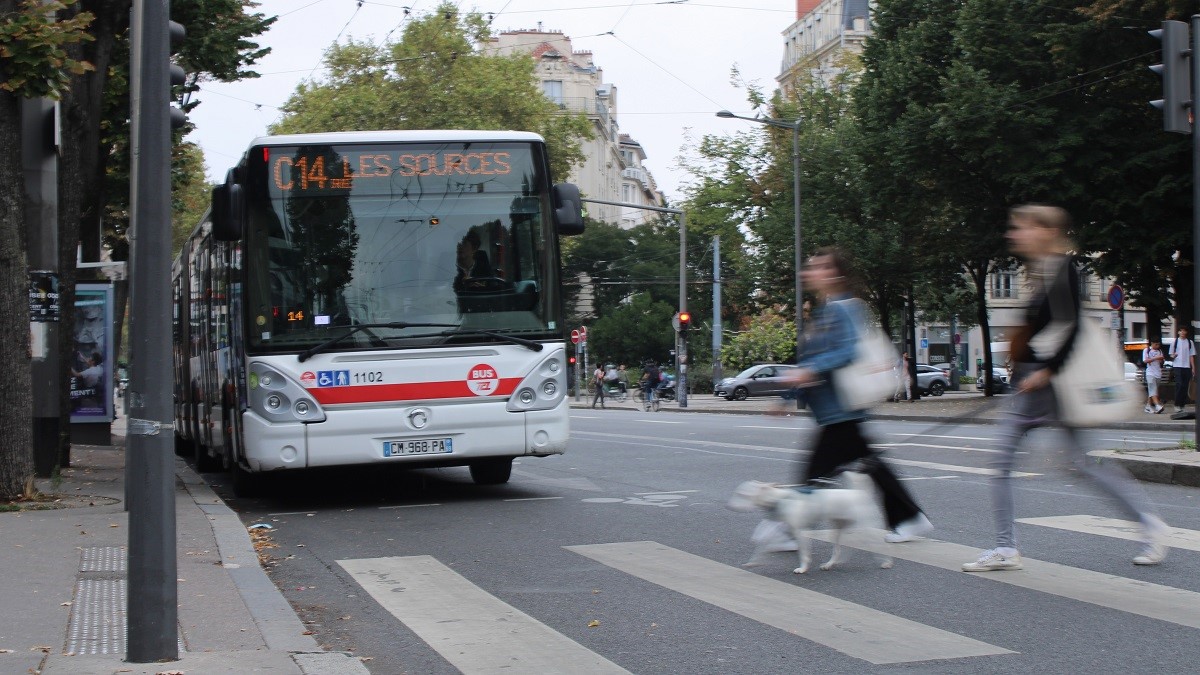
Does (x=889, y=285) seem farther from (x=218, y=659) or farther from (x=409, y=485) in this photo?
(x=218, y=659)

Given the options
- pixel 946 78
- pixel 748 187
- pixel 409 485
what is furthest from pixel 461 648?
pixel 748 187

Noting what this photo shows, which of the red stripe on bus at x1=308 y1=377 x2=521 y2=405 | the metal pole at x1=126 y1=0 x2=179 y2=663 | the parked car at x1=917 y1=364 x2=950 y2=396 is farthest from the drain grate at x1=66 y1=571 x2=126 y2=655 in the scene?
the parked car at x1=917 y1=364 x2=950 y2=396

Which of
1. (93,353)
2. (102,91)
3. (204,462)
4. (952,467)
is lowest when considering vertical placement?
(204,462)

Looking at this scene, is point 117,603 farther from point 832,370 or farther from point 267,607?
point 832,370

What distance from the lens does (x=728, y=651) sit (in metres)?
5.68

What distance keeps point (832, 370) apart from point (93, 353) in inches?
723

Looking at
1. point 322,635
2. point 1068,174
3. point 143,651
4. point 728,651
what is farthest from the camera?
point 1068,174

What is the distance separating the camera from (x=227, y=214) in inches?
412

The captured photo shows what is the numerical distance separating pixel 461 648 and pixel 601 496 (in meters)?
6.50

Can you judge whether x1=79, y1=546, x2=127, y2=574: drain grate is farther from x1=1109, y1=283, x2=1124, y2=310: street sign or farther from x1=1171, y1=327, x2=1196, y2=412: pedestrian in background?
x1=1109, y1=283, x2=1124, y2=310: street sign

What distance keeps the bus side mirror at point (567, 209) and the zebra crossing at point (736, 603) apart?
3.54m

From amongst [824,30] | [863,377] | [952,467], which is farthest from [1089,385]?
[824,30]

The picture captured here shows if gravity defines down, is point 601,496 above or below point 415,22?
below

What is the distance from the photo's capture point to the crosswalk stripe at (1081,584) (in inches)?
243
